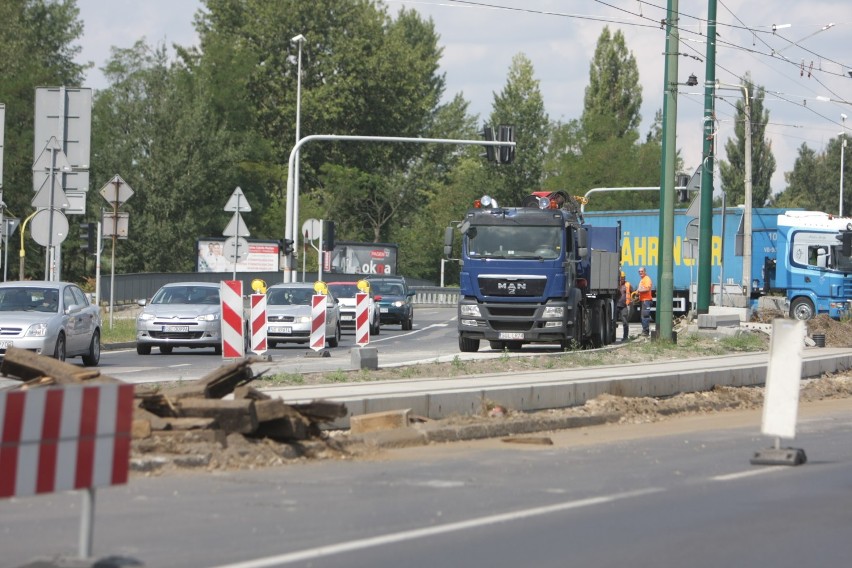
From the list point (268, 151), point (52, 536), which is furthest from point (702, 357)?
point (268, 151)

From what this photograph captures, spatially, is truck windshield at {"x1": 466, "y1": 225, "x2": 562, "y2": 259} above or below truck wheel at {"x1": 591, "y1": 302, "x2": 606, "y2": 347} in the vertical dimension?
above

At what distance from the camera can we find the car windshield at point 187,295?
29469mm

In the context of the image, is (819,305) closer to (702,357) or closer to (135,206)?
(702,357)

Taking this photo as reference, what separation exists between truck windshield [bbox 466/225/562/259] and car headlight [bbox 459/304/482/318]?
0.99 metres

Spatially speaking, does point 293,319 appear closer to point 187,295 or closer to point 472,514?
point 187,295

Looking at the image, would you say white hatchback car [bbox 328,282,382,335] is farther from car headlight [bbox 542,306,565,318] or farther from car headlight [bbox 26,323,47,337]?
car headlight [bbox 26,323,47,337]

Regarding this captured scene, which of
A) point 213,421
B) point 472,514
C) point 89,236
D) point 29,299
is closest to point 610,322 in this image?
point 89,236

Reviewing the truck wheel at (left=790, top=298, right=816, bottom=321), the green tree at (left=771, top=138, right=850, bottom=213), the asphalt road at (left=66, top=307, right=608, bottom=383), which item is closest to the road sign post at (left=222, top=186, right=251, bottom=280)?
the asphalt road at (left=66, top=307, right=608, bottom=383)

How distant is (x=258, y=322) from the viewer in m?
23.6

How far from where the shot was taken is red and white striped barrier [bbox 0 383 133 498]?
6.76 m

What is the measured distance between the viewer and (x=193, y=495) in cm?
969

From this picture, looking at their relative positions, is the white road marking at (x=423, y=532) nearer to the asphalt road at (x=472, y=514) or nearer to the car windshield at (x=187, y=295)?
the asphalt road at (x=472, y=514)

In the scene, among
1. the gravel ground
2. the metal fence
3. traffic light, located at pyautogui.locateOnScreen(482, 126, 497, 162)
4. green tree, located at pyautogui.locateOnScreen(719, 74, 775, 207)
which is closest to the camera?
the gravel ground

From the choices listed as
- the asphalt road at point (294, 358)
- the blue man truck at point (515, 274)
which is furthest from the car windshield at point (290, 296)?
the blue man truck at point (515, 274)
